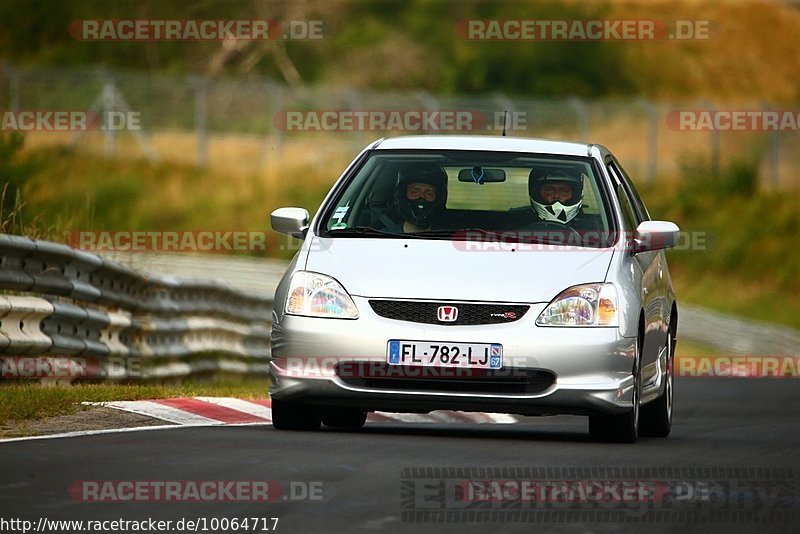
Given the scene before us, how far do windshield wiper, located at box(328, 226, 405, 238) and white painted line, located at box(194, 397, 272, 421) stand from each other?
138 cm

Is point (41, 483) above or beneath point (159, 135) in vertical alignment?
beneath

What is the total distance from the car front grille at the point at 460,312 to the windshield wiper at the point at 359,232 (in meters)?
0.72

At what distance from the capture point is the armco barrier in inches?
500

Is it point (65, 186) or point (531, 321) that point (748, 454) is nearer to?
point (531, 321)

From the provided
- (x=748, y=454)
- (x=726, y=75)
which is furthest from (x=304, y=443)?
(x=726, y=75)

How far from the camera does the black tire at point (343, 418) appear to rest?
37.4 ft

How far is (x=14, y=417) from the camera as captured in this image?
10461 millimetres

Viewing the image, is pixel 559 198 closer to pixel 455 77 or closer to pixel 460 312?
pixel 460 312

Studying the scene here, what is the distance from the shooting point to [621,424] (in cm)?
1084

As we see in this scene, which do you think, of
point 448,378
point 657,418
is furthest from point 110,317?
point 448,378

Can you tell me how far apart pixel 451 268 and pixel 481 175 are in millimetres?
1268

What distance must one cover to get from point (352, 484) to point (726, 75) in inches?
2489

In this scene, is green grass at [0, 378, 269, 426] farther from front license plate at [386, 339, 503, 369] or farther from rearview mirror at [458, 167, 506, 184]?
rearview mirror at [458, 167, 506, 184]

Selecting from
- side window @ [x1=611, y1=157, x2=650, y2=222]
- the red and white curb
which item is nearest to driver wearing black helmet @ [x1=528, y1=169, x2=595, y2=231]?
side window @ [x1=611, y1=157, x2=650, y2=222]
